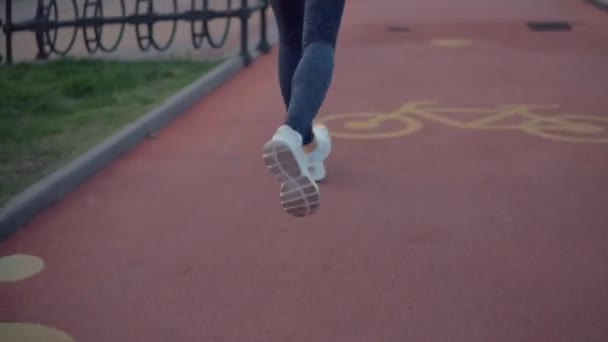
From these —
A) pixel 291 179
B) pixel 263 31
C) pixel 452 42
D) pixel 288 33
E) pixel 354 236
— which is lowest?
pixel 452 42

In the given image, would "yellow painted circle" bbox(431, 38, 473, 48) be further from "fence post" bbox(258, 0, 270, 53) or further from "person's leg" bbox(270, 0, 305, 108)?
"person's leg" bbox(270, 0, 305, 108)

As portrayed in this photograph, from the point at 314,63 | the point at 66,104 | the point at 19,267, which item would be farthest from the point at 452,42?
the point at 19,267

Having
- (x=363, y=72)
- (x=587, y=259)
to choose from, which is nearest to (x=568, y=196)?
(x=587, y=259)

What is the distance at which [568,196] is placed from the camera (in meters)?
4.23

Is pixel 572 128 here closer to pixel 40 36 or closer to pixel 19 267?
pixel 19 267

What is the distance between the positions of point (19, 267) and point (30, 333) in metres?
0.68

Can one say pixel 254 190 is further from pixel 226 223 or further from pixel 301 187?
pixel 301 187

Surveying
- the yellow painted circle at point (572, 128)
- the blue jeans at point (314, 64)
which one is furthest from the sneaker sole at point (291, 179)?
the yellow painted circle at point (572, 128)

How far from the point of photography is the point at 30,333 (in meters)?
2.84

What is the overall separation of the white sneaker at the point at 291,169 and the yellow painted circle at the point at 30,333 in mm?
955

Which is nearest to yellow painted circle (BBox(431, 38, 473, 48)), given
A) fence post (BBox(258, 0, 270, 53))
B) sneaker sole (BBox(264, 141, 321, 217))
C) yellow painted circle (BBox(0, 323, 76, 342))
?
fence post (BBox(258, 0, 270, 53))

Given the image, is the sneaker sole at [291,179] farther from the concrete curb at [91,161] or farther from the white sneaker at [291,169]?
the concrete curb at [91,161]

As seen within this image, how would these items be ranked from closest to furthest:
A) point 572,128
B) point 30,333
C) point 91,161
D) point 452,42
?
point 30,333 < point 91,161 < point 572,128 < point 452,42

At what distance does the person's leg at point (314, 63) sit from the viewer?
10.6 feet
